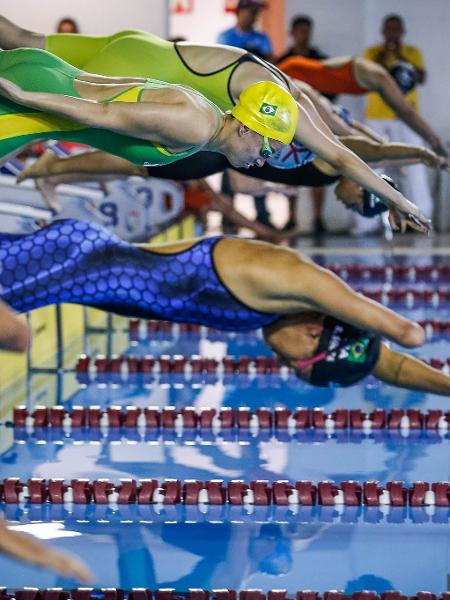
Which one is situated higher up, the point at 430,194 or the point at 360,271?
the point at 430,194

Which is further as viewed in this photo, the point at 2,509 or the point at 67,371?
the point at 67,371

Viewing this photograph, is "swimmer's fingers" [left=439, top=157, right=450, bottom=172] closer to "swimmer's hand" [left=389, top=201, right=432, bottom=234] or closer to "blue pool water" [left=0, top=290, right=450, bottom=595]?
"blue pool water" [left=0, top=290, right=450, bottom=595]

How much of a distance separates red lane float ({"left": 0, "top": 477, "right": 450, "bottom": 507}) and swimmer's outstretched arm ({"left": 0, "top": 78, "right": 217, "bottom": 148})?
1161 mm

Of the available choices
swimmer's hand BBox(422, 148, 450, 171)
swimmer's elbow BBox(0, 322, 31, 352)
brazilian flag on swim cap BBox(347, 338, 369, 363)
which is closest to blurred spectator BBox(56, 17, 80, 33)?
swimmer's hand BBox(422, 148, 450, 171)

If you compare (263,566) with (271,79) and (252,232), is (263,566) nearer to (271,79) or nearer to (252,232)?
(271,79)

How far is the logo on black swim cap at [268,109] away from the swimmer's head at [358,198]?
60.5 inches

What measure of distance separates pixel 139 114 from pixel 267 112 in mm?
432

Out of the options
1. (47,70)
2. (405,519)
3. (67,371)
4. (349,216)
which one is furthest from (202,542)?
(349,216)

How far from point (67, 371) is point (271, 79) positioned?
2015mm

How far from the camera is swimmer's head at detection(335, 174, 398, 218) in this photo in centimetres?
567

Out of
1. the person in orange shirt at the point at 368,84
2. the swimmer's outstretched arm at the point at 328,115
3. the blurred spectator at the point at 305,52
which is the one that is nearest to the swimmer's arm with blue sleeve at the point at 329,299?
the swimmer's outstretched arm at the point at 328,115

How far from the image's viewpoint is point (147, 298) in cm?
500

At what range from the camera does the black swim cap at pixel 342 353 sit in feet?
16.4

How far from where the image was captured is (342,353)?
4.99 meters
